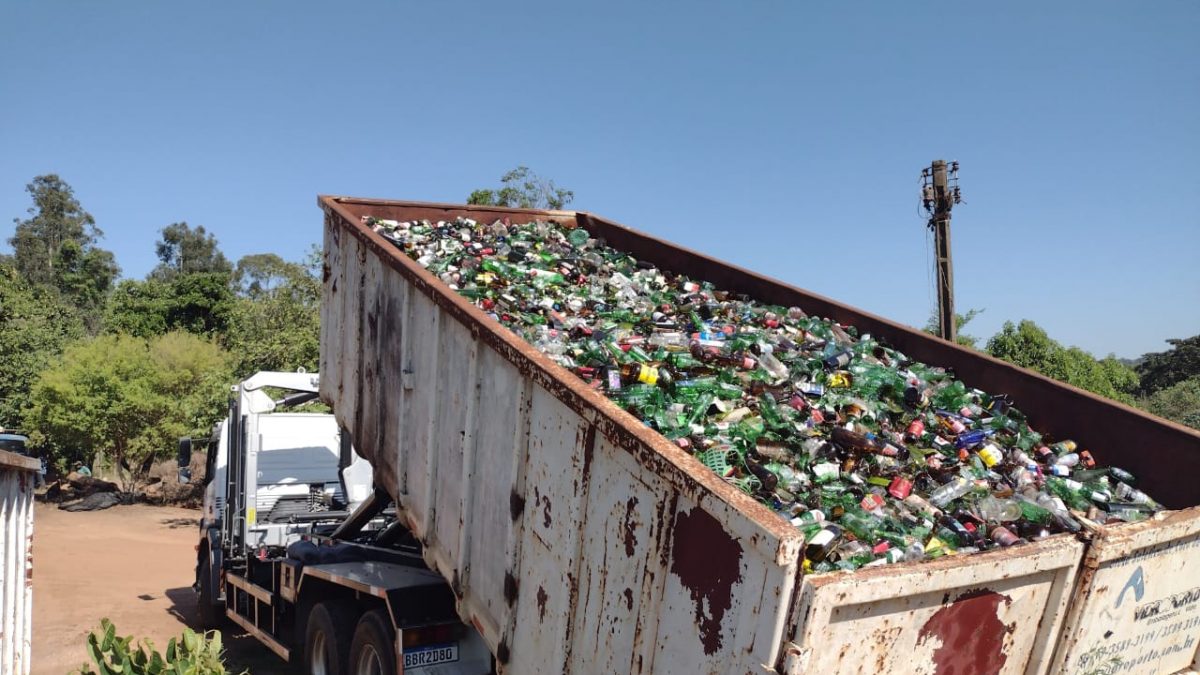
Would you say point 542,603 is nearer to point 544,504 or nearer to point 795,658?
point 544,504

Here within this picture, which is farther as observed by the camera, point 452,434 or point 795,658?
point 452,434

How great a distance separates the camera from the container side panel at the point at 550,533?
8.63 feet

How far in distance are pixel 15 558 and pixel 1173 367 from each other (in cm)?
3372

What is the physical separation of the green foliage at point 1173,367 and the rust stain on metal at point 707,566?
30.8 meters

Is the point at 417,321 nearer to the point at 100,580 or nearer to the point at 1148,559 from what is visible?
the point at 1148,559

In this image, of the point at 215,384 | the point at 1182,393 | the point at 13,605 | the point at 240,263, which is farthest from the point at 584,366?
the point at 240,263

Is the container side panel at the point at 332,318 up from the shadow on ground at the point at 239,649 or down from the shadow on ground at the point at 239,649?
up

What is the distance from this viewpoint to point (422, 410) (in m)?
3.82

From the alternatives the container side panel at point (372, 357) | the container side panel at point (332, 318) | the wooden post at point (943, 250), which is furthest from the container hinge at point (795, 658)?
the wooden post at point (943, 250)

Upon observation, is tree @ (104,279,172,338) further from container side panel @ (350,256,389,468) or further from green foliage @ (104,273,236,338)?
container side panel @ (350,256,389,468)

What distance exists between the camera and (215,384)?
17.6 metres

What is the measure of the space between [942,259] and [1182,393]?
630 inches

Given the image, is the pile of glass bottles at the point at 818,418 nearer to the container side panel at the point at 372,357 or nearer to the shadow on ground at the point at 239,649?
the container side panel at the point at 372,357

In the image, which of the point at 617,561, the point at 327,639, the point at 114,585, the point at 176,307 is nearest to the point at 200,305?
the point at 176,307
